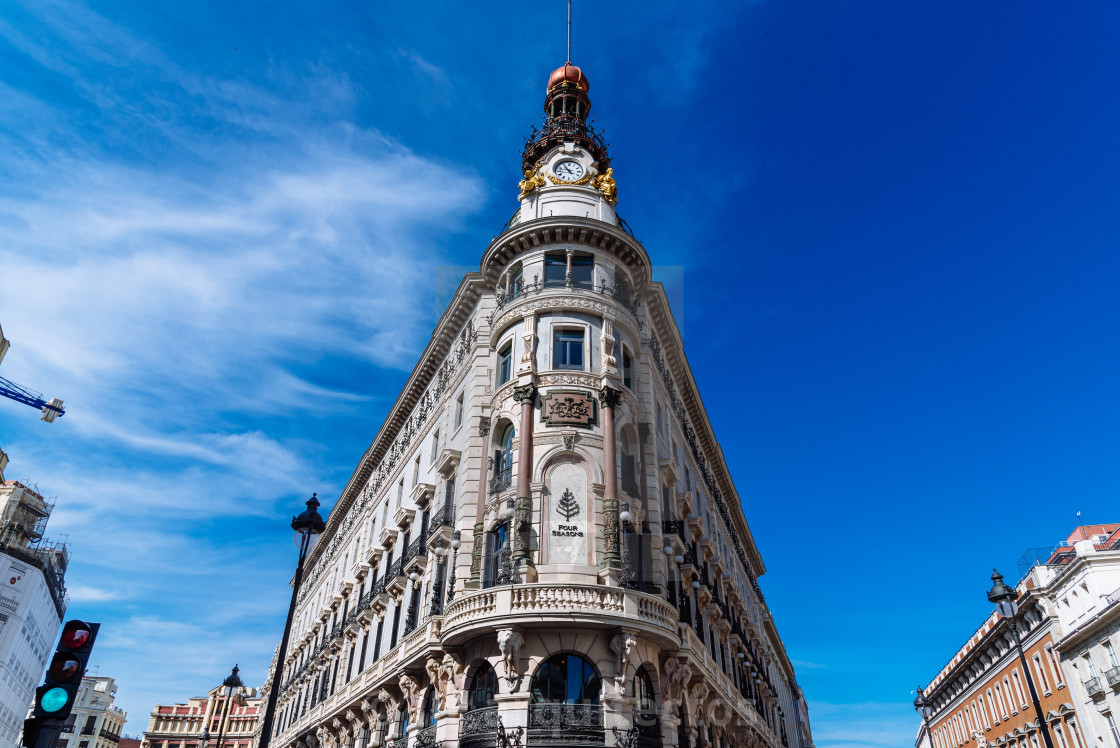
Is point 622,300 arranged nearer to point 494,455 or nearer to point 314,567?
point 494,455

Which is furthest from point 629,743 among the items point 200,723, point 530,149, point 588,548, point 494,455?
point 200,723

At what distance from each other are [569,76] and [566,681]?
3433cm

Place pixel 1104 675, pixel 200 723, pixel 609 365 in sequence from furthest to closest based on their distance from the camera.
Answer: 1. pixel 200 723
2. pixel 1104 675
3. pixel 609 365

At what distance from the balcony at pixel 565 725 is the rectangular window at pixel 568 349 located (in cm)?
1260

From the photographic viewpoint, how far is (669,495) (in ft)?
107

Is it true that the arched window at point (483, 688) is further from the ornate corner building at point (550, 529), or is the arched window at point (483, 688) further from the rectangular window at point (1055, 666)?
the rectangular window at point (1055, 666)

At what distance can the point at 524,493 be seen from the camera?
25.5 meters

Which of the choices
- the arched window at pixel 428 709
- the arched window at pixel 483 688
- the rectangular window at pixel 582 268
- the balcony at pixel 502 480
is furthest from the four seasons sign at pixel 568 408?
the arched window at pixel 428 709

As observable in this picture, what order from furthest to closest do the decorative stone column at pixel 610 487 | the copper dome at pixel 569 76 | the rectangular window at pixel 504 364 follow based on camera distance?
the copper dome at pixel 569 76 → the rectangular window at pixel 504 364 → the decorative stone column at pixel 610 487

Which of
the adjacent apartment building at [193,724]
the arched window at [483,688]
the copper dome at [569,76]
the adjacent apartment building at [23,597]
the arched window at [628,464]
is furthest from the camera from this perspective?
the adjacent apartment building at [193,724]

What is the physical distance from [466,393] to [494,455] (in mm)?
5263

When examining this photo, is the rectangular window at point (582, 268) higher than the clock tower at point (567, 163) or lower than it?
lower

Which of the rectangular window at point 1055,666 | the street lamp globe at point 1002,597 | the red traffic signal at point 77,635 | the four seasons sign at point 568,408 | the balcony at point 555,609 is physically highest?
the four seasons sign at point 568,408

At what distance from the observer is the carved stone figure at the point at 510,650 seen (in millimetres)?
22281
